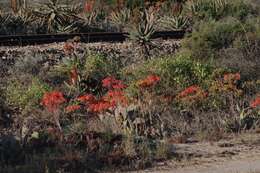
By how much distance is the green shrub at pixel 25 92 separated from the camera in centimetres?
1961

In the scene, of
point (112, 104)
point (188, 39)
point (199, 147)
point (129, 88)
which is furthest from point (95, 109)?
point (188, 39)

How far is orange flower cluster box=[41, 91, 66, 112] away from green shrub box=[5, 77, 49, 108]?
3.34ft

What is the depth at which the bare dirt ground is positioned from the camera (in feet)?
49.7

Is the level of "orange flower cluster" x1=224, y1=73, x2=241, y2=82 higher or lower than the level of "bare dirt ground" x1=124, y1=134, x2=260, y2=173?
higher

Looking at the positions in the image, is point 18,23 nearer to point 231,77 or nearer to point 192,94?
point 192,94

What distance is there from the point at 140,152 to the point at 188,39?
988cm

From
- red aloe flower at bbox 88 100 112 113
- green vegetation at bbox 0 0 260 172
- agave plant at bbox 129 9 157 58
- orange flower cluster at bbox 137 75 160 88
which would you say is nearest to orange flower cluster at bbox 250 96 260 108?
green vegetation at bbox 0 0 260 172

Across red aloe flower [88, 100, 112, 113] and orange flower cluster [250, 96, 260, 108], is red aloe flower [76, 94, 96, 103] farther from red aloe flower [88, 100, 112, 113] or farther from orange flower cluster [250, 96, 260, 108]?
orange flower cluster [250, 96, 260, 108]

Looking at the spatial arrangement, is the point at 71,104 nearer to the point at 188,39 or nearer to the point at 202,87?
the point at 202,87

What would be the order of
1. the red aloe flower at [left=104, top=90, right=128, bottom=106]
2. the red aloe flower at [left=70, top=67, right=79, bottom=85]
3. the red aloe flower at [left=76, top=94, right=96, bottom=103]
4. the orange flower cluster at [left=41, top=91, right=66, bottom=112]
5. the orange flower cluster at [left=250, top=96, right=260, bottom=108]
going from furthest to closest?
the red aloe flower at [left=70, top=67, right=79, bottom=85] < the orange flower cluster at [left=250, top=96, right=260, bottom=108] < the red aloe flower at [left=76, top=94, right=96, bottom=103] < the red aloe flower at [left=104, top=90, right=128, bottom=106] < the orange flower cluster at [left=41, top=91, right=66, bottom=112]

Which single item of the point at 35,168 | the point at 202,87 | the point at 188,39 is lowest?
the point at 35,168

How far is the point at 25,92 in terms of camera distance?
20.0 meters

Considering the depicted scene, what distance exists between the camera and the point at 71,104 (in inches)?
782

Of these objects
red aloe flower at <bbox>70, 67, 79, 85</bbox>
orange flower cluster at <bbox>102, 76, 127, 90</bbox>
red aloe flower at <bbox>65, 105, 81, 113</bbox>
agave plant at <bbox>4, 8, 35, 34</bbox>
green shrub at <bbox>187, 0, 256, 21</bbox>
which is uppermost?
green shrub at <bbox>187, 0, 256, 21</bbox>
